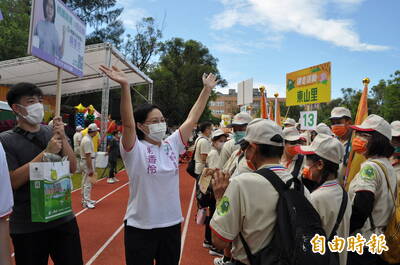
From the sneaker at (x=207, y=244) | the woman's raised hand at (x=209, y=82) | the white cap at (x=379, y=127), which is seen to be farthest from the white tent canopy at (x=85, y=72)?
the white cap at (x=379, y=127)

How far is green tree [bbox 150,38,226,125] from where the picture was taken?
29.7 metres

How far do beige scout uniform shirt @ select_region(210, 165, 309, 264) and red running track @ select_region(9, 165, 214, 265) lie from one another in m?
3.19

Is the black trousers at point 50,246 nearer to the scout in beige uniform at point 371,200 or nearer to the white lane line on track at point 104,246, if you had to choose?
the white lane line on track at point 104,246

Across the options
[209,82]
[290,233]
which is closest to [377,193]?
[290,233]

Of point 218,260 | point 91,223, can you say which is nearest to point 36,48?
point 218,260

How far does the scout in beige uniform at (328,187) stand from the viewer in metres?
2.06

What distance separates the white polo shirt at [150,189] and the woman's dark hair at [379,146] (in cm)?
195

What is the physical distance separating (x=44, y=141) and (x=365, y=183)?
2.74 m

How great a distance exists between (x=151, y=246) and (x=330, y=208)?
1.35 meters

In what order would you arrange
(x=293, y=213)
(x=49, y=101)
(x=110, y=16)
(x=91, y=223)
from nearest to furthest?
(x=293, y=213)
(x=91, y=223)
(x=49, y=101)
(x=110, y=16)

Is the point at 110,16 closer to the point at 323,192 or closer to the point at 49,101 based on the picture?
the point at 49,101

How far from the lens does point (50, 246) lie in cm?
235

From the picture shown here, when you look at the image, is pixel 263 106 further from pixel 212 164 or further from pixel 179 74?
pixel 179 74

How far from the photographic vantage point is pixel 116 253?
4.63 m
